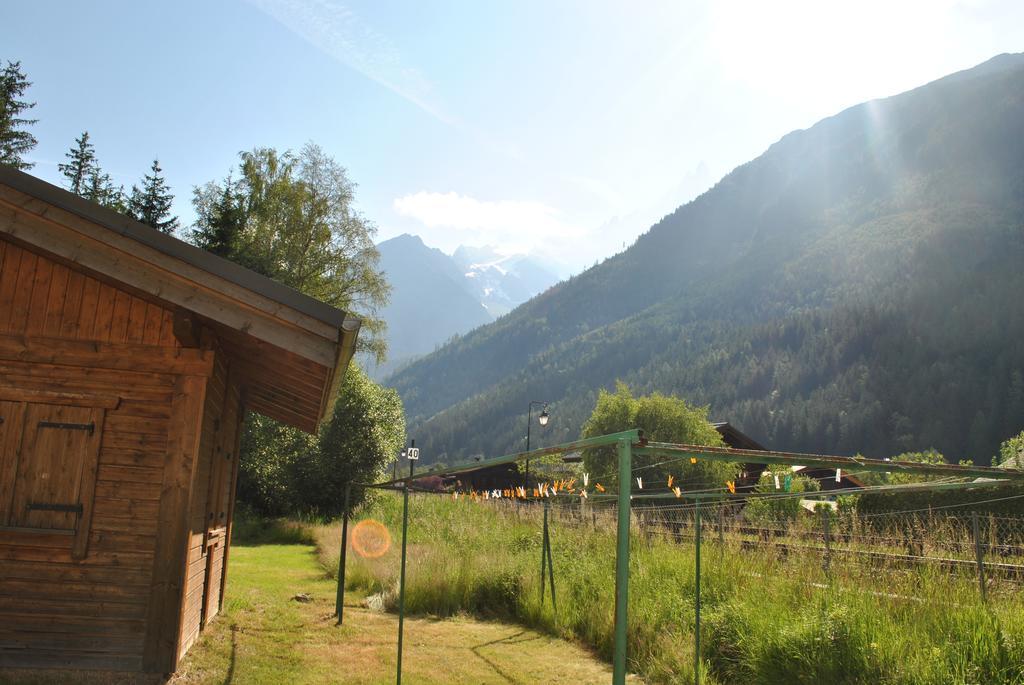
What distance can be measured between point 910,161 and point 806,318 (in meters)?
87.9

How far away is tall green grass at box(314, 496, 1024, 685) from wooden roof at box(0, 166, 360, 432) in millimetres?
4709

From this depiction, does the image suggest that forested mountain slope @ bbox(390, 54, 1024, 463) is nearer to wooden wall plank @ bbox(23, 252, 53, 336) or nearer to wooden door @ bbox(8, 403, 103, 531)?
wooden door @ bbox(8, 403, 103, 531)

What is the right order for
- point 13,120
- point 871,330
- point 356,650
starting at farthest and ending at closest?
point 871,330
point 13,120
point 356,650

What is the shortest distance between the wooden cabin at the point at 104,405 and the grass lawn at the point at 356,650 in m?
0.97

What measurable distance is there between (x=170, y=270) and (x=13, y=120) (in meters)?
25.4

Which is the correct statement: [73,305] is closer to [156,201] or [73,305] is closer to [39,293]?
[39,293]

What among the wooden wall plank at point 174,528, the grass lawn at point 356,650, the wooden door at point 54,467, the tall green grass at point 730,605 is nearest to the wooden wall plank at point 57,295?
the wooden door at point 54,467

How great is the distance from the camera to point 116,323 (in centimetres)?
605

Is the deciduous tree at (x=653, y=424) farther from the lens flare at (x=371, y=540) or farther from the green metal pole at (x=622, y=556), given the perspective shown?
the green metal pole at (x=622, y=556)

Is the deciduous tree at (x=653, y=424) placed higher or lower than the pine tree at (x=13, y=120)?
lower

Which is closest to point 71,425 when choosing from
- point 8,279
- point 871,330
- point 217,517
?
point 8,279

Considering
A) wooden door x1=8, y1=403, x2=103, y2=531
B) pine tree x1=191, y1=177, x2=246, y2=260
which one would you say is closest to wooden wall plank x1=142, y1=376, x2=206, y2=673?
wooden door x1=8, y1=403, x2=103, y2=531

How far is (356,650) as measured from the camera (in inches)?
328

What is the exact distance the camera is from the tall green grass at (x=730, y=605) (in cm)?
549
